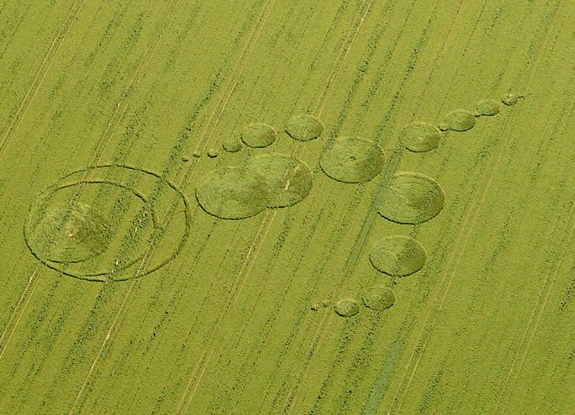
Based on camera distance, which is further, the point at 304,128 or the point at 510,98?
the point at 510,98

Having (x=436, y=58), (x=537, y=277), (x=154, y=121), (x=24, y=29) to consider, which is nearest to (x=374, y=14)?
(x=436, y=58)

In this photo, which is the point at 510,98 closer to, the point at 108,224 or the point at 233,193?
the point at 233,193

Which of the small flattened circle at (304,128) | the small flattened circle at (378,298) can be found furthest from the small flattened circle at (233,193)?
the small flattened circle at (378,298)

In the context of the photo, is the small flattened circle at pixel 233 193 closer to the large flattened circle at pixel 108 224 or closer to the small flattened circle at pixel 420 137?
the large flattened circle at pixel 108 224

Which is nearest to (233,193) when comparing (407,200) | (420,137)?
(407,200)

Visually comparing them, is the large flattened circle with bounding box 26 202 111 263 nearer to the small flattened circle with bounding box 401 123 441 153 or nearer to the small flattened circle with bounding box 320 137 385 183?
the small flattened circle with bounding box 320 137 385 183

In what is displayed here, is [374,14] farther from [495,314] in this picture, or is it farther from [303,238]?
[495,314]
